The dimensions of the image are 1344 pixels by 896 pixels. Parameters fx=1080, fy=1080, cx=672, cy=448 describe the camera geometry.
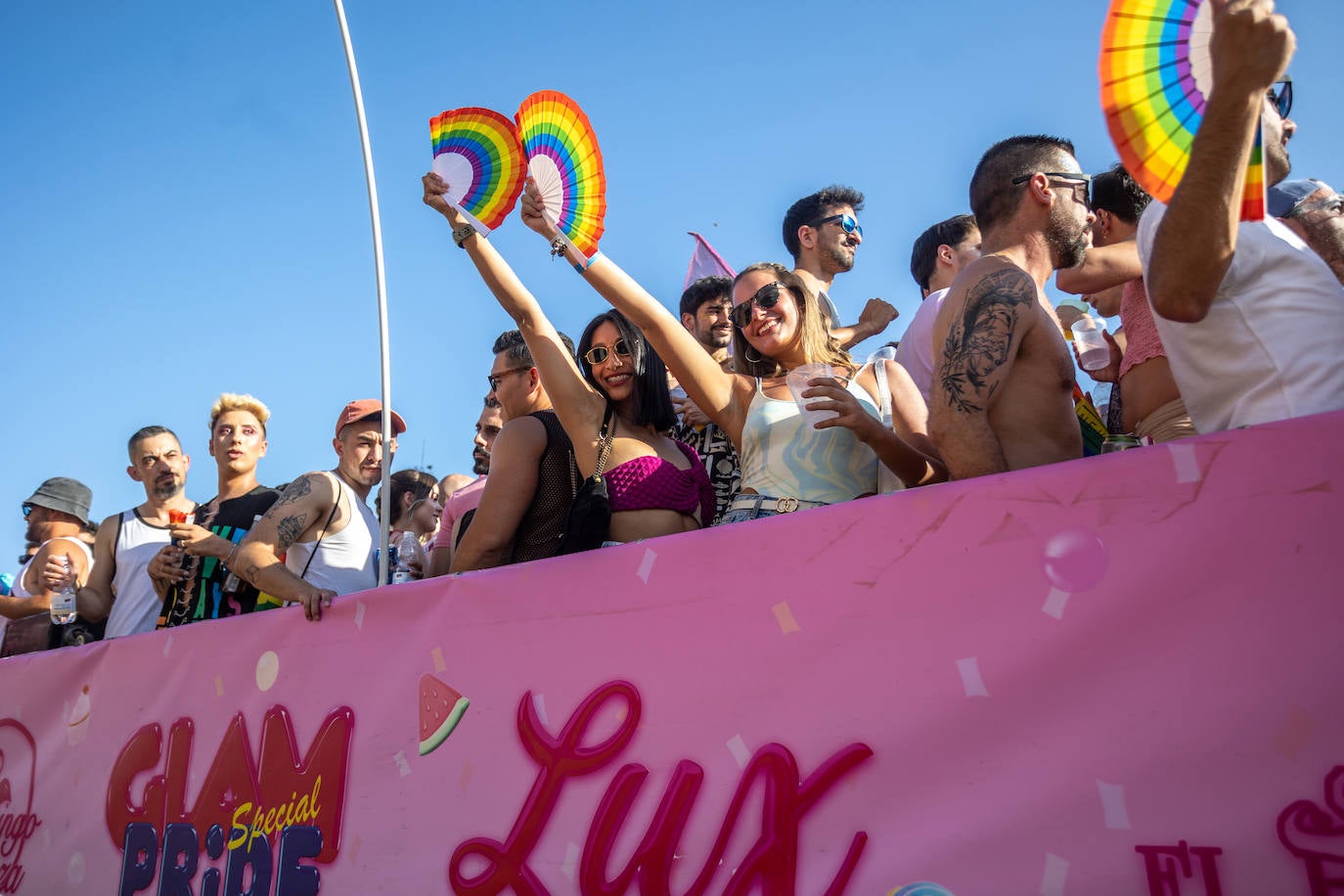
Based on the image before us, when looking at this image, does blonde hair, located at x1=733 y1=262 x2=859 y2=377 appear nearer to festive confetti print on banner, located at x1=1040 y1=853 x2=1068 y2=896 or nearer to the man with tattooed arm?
the man with tattooed arm

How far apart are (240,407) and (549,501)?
2.39m

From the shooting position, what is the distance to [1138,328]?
9.81 ft

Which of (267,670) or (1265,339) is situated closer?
(1265,339)

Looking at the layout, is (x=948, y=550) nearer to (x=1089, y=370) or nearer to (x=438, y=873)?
(x=438, y=873)

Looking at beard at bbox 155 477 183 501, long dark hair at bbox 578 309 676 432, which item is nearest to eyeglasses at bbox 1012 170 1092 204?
long dark hair at bbox 578 309 676 432

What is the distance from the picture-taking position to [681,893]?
7.23 ft

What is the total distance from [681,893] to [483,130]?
2541 mm

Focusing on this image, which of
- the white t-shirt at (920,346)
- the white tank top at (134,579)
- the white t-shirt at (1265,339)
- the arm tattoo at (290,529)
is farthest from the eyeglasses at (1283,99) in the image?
the white tank top at (134,579)

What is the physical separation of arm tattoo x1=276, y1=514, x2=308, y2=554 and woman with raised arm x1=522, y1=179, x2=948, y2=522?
4.87 ft

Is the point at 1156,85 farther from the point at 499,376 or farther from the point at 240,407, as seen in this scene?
the point at 240,407

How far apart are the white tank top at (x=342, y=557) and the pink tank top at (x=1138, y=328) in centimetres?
277

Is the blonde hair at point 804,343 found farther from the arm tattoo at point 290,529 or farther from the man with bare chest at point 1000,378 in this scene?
the arm tattoo at point 290,529

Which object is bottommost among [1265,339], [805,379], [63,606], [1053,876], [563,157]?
[1053,876]

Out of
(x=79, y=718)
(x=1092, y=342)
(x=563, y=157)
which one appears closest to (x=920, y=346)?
(x=1092, y=342)
